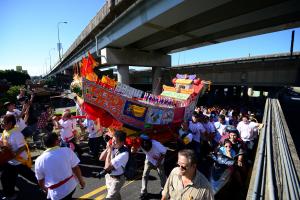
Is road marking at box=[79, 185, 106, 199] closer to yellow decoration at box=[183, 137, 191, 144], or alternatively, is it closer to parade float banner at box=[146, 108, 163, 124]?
yellow decoration at box=[183, 137, 191, 144]

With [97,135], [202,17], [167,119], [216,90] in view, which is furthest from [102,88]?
[216,90]

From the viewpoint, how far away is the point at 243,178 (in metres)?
5.29

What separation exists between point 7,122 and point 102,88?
2796 millimetres

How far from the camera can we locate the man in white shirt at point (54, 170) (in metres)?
2.97

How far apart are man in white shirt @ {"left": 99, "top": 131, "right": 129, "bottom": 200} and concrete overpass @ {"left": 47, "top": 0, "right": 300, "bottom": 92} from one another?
7.95 meters

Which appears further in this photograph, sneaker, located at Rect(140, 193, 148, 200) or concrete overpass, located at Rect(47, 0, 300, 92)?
concrete overpass, located at Rect(47, 0, 300, 92)

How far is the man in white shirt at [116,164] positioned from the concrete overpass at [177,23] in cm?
795

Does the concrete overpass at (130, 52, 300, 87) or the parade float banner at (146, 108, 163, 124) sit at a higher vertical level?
the concrete overpass at (130, 52, 300, 87)

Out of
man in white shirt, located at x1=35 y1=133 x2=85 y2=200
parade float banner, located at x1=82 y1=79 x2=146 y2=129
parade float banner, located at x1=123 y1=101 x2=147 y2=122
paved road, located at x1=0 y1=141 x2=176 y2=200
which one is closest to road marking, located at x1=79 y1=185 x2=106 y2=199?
paved road, located at x1=0 y1=141 x2=176 y2=200

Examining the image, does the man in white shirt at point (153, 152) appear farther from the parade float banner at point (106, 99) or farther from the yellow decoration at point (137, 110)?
the yellow decoration at point (137, 110)

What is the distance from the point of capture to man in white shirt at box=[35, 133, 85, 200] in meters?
2.97

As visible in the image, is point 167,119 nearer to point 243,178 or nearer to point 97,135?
point 97,135

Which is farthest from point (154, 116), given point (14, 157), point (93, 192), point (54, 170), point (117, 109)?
point (54, 170)

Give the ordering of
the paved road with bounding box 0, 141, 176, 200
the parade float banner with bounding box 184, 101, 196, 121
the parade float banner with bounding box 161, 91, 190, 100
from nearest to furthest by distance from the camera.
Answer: the paved road with bounding box 0, 141, 176, 200
the parade float banner with bounding box 184, 101, 196, 121
the parade float banner with bounding box 161, 91, 190, 100
